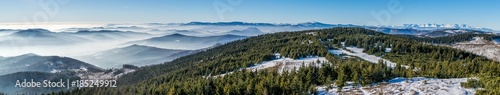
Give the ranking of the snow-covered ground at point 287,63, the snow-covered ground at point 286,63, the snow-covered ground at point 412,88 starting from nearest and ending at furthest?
the snow-covered ground at point 412,88
the snow-covered ground at point 287,63
the snow-covered ground at point 286,63

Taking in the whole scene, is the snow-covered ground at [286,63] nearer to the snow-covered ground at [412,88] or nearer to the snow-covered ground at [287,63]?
the snow-covered ground at [287,63]

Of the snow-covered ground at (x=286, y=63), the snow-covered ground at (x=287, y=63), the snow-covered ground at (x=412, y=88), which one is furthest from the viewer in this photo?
the snow-covered ground at (x=286, y=63)

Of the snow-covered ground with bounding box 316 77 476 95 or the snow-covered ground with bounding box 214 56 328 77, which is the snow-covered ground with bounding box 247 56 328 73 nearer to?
the snow-covered ground with bounding box 214 56 328 77

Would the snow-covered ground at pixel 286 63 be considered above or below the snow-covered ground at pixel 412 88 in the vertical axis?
below

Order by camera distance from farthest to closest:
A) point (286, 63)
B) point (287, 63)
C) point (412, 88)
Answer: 1. point (286, 63)
2. point (287, 63)
3. point (412, 88)

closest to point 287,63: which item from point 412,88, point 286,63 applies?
point 286,63

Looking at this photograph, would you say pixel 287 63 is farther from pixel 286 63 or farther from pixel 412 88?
pixel 412 88

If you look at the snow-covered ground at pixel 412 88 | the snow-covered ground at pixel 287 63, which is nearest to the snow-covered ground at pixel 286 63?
the snow-covered ground at pixel 287 63

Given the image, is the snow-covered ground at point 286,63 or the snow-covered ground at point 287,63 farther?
the snow-covered ground at point 286,63

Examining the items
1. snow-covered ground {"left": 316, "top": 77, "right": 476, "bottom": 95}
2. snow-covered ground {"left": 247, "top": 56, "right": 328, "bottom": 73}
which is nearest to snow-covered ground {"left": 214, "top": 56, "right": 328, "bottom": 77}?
snow-covered ground {"left": 247, "top": 56, "right": 328, "bottom": 73}
